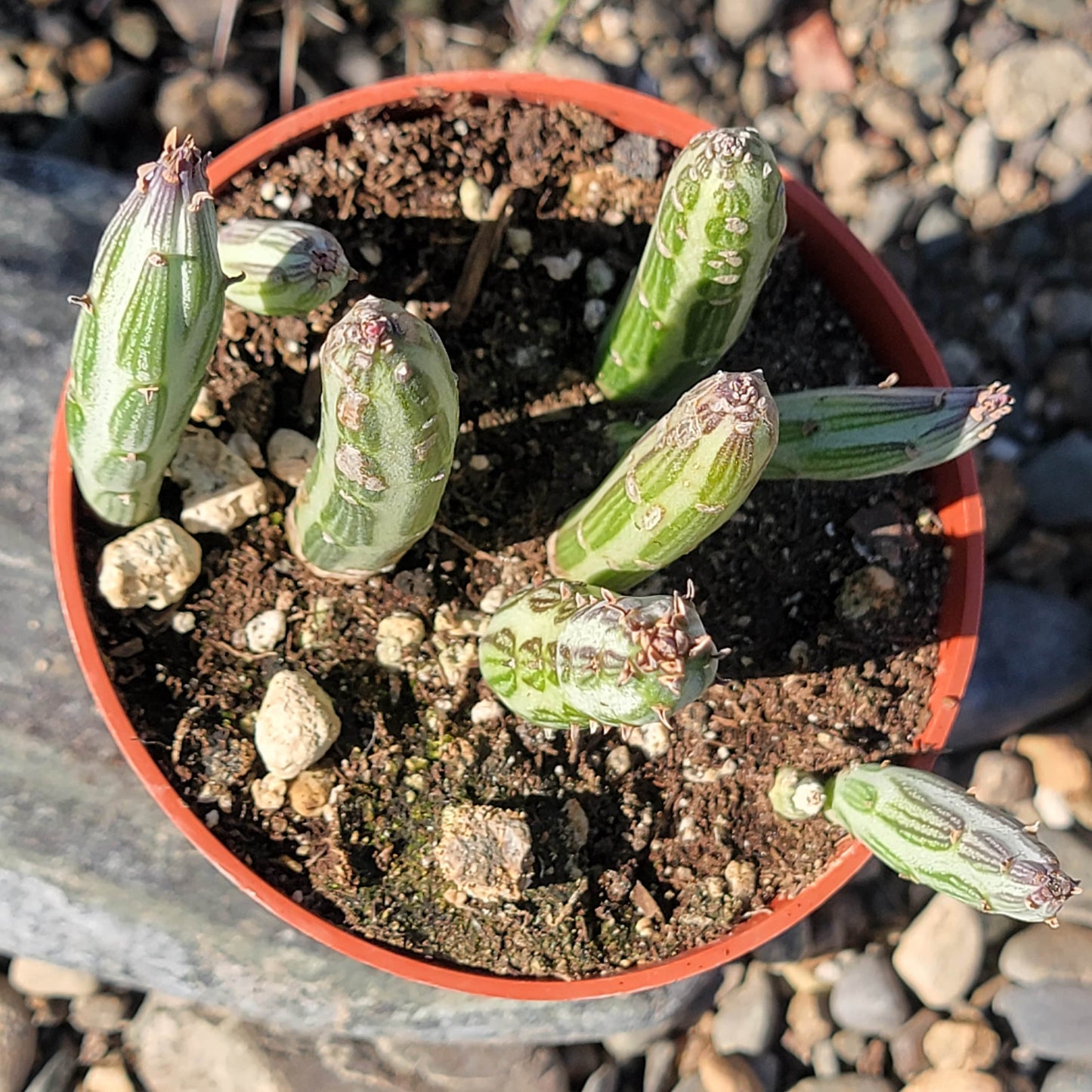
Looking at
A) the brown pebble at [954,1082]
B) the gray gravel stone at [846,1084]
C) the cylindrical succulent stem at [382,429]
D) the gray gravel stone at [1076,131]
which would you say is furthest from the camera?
the gray gravel stone at [1076,131]

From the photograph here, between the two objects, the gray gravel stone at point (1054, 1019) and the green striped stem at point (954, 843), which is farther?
the gray gravel stone at point (1054, 1019)

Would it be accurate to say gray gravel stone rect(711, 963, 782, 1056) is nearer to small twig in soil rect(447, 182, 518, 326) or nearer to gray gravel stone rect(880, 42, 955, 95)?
small twig in soil rect(447, 182, 518, 326)

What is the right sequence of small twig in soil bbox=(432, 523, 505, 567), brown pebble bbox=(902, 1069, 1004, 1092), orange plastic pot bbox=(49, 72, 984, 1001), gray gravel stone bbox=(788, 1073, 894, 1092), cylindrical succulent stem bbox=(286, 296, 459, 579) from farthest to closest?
gray gravel stone bbox=(788, 1073, 894, 1092)
brown pebble bbox=(902, 1069, 1004, 1092)
small twig in soil bbox=(432, 523, 505, 567)
orange plastic pot bbox=(49, 72, 984, 1001)
cylindrical succulent stem bbox=(286, 296, 459, 579)

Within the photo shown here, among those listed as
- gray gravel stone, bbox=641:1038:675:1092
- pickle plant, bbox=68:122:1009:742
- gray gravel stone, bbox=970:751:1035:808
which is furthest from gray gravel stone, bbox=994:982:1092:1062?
pickle plant, bbox=68:122:1009:742

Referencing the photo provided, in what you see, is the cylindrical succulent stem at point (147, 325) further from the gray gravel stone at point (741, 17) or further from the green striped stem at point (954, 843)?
the gray gravel stone at point (741, 17)

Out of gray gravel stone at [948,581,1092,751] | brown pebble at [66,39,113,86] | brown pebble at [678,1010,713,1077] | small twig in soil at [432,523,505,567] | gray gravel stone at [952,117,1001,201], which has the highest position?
brown pebble at [66,39,113,86]

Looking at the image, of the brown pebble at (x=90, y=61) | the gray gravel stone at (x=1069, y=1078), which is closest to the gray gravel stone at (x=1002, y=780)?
the gray gravel stone at (x=1069, y=1078)

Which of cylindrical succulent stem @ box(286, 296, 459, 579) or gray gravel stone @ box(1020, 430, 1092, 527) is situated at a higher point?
cylindrical succulent stem @ box(286, 296, 459, 579)
